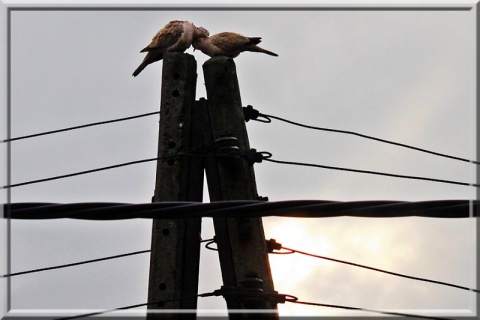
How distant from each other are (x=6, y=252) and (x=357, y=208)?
80.6 inches

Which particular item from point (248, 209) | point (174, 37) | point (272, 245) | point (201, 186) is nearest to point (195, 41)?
point (174, 37)

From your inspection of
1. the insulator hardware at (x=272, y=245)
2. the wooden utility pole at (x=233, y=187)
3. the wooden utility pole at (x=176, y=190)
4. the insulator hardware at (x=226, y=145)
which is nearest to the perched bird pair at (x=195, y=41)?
the wooden utility pole at (x=176, y=190)

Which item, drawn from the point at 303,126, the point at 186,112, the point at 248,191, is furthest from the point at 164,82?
the point at 303,126

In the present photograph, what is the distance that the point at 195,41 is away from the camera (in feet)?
18.5

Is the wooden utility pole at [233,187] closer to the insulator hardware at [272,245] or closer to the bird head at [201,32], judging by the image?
the insulator hardware at [272,245]

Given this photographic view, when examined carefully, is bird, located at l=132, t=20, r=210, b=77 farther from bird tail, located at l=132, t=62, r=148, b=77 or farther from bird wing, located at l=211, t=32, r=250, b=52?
bird tail, located at l=132, t=62, r=148, b=77

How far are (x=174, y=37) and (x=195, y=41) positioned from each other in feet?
1.31

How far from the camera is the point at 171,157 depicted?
456 centimetres

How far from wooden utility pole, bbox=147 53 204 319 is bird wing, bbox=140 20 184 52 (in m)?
0.48

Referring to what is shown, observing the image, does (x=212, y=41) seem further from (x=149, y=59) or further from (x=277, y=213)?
(x=277, y=213)

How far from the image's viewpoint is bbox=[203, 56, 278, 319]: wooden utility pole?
174 inches

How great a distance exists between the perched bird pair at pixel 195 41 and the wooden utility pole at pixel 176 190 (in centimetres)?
39

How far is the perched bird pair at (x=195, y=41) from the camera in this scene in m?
5.28

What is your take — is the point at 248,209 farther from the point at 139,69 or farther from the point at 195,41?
the point at 139,69
